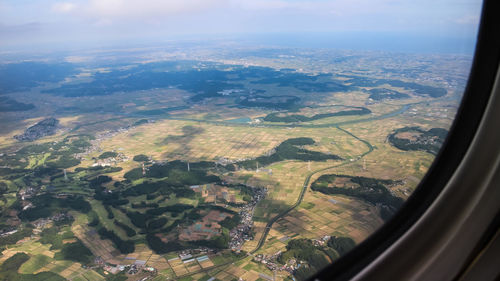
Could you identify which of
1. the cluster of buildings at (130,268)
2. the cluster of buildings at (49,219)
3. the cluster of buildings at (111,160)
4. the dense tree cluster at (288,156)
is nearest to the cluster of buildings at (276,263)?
the cluster of buildings at (130,268)

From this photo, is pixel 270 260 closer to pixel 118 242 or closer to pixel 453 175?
pixel 118 242

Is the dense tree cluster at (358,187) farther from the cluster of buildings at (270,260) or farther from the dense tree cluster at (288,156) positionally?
the cluster of buildings at (270,260)

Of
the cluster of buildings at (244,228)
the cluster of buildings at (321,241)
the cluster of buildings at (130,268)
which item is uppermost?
the cluster of buildings at (321,241)

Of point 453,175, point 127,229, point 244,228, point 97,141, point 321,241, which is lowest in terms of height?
point 97,141

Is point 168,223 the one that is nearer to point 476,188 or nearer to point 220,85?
point 476,188

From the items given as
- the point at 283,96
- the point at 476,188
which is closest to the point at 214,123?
the point at 283,96

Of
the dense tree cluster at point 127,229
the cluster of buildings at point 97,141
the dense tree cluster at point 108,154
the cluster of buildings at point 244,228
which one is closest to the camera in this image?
the cluster of buildings at point 244,228

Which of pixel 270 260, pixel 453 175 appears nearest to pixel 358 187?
pixel 270 260

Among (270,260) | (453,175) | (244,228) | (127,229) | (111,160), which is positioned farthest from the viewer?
(111,160)

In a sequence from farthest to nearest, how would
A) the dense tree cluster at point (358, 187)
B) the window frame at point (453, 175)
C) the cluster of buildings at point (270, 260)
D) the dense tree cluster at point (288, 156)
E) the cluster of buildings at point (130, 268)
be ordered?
the dense tree cluster at point (288, 156)
the dense tree cluster at point (358, 187)
the cluster of buildings at point (130, 268)
the cluster of buildings at point (270, 260)
the window frame at point (453, 175)
